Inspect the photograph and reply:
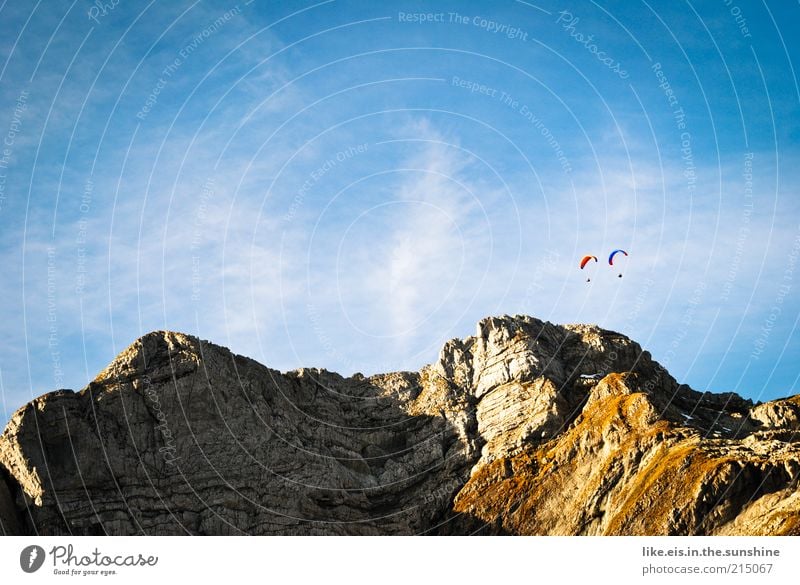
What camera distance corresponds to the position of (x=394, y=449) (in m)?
150

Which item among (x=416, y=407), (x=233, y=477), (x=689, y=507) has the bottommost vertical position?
(x=689, y=507)

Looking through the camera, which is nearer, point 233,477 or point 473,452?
point 233,477

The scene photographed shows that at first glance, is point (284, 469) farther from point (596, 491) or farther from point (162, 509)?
point (596, 491)

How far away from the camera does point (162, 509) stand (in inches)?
5128

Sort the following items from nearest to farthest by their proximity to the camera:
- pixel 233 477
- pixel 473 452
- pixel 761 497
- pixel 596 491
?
pixel 761 497 → pixel 596 491 → pixel 233 477 → pixel 473 452

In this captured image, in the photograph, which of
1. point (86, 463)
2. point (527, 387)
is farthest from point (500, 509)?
point (86, 463)

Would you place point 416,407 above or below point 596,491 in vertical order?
above

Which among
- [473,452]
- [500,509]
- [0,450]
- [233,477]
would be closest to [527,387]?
[473,452]

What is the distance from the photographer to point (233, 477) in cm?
13375

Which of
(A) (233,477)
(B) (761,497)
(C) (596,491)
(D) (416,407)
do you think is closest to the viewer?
(B) (761,497)

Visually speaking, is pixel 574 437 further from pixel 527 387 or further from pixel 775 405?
pixel 775 405

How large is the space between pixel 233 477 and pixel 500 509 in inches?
1304

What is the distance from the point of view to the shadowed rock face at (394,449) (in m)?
122

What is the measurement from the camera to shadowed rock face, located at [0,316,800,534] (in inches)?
4798
